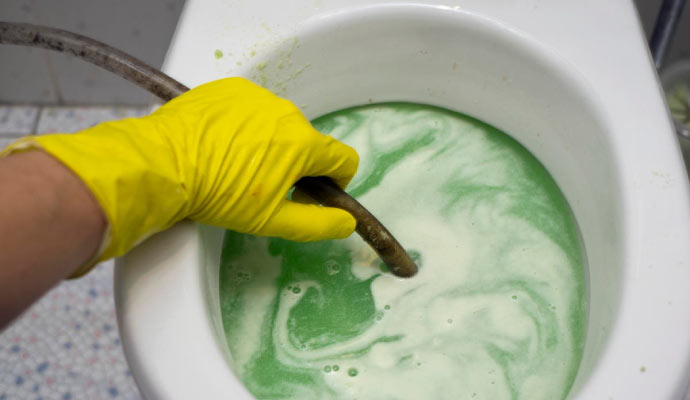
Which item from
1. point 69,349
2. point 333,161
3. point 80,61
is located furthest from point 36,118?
point 333,161

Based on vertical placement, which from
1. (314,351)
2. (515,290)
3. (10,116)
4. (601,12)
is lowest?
(10,116)

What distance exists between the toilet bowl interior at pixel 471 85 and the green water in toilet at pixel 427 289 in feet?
0.11

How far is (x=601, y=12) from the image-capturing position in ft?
2.60

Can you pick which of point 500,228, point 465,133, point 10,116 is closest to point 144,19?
point 10,116

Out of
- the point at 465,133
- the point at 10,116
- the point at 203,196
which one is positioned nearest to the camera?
the point at 203,196

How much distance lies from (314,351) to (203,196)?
222 millimetres

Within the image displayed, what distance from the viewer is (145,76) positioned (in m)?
0.70

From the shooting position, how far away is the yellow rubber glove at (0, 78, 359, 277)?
1.82ft

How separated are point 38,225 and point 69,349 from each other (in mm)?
743

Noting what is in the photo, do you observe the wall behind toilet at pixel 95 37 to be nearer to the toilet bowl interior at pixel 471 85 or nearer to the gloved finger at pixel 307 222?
the toilet bowl interior at pixel 471 85

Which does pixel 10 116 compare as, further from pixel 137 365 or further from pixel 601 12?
pixel 601 12

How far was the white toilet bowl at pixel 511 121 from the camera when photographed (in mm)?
582

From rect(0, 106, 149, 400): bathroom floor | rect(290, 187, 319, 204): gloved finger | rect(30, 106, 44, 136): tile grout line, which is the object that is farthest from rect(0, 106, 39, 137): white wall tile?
rect(290, 187, 319, 204): gloved finger

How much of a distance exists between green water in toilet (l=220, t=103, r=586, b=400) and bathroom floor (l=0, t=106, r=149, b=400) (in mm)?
493
